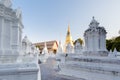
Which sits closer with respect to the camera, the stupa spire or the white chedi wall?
the white chedi wall

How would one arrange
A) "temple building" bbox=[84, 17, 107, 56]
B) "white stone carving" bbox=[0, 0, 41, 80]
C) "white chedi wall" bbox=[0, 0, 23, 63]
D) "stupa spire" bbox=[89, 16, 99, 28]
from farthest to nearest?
"stupa spire" bbox=[89, 16, 99, 28], "temple building" bbox=[84, 17, 107, 56], "white chedi wall" bbox=[0, 0, 23, 63], "white stone carving" bbox=[0, 0, 41, 80]

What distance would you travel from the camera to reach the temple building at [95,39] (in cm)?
1670

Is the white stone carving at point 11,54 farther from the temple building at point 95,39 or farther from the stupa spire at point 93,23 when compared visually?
the stupa spire at point 93,23

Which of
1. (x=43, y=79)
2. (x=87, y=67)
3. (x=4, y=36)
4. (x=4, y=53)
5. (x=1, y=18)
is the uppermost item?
(x=1, y=18)

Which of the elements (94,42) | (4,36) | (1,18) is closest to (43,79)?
(4,36)

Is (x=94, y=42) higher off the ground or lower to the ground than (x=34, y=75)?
higher

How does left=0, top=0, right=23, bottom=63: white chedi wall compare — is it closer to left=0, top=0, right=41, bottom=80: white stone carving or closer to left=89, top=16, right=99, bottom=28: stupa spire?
left=0, top=0, right=41, bottom=80: white stone carving

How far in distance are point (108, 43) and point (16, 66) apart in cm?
3337

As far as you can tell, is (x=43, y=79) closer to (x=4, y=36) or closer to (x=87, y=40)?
(x=4, y=36)

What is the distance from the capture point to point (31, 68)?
689 cm

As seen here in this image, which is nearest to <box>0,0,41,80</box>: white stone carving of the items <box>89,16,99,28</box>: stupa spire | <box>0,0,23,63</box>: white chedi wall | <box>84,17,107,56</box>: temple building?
<box>0,0,23,63</box>: white chedi wall

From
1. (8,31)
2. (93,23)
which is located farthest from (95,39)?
(8,31)

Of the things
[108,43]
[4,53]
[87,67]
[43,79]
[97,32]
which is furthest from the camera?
[108,43]

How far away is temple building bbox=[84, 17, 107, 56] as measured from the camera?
1670 cm
